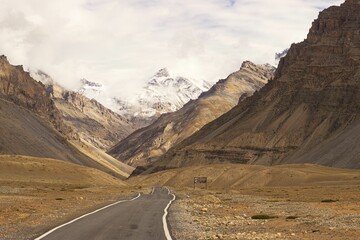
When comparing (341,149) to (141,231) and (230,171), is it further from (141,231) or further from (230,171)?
(141,231)

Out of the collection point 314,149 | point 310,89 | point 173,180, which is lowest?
point 173,180

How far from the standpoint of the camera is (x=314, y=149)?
6442 inches

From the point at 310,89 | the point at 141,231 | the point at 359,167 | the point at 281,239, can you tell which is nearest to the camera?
the point at 281,239

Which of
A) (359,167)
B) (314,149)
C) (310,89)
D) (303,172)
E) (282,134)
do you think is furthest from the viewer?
(310,89)

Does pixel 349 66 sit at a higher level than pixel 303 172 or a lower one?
higher

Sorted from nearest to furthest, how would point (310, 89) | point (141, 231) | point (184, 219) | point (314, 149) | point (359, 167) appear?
point (141, 231) < point (184, 219) < point (359, 167) < point (314, 149) < point (310, 89)

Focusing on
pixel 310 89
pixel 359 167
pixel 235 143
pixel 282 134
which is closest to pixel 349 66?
pixel 310 89

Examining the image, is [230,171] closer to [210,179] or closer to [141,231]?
[210,179]

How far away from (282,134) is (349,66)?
33877mm

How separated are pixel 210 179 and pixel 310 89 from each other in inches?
2938

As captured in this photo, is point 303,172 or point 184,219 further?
point 303,172

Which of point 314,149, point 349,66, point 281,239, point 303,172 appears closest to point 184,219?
point 281,239

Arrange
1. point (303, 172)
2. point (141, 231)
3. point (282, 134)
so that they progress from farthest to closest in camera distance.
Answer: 1. point (282, 134)
2. point (303, 172)
3. point (141, 231)

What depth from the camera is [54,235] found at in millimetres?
22500
